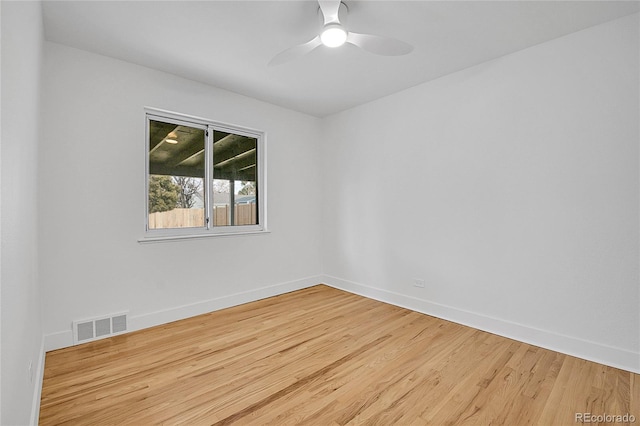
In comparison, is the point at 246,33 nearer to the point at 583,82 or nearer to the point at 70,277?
the point at 70,277

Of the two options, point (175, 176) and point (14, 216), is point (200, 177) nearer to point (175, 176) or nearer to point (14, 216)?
point (175, 176)

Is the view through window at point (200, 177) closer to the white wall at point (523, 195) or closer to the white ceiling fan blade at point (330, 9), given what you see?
the white wall at point (523, 195)

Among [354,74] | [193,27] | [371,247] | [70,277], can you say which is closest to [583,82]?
[354,74]

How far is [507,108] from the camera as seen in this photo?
2762mm

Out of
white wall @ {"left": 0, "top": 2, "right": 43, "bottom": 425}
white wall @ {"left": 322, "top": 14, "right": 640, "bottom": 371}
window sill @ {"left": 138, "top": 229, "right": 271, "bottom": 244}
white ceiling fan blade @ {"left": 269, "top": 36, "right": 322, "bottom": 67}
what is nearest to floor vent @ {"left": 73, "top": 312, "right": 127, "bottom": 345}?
window sill @ {"left": 138, "top": 229, "right": 271, "bottom": 244}

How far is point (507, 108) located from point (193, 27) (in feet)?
9.04

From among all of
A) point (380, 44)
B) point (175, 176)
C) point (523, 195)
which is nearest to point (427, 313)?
point (523, 195)

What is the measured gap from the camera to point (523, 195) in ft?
8.77

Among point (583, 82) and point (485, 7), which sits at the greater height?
point (485, 7)

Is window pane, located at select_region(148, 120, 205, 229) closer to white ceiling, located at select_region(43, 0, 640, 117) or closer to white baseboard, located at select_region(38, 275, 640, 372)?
white ceiling, located at select_region(43, 0, 640, 117)

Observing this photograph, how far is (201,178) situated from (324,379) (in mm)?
2496

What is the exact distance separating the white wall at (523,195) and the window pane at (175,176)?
211cm

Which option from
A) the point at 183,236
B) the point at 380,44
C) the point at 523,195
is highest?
the point at 380,44

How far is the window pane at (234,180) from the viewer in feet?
11.9
